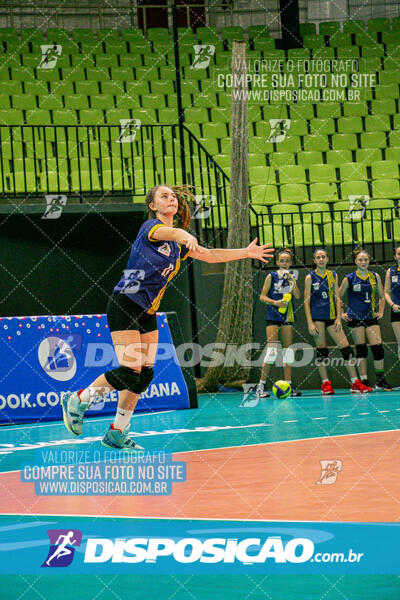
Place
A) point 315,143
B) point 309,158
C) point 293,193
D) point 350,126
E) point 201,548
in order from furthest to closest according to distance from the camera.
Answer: point 350,126
point 315,143
point 309,158
point 293,193
point 201,548

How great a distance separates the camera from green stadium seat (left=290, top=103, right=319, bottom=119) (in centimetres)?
1830

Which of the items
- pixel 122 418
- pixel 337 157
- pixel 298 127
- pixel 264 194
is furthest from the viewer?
pixel 298 127

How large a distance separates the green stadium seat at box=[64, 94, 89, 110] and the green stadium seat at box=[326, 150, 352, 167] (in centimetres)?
484

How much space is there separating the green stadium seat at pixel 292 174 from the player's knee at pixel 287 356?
4.52 m

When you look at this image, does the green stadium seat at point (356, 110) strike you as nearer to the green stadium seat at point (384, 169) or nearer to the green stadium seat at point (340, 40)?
the green stadium seat at point (384, 169)

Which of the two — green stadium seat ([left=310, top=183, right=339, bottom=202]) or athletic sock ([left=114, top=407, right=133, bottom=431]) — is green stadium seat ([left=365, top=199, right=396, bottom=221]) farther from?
athletic sock ([left=114, top=407, right=133, bottom=431])

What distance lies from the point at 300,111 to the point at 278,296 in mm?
6557

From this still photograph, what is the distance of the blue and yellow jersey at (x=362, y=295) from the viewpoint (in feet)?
42.9

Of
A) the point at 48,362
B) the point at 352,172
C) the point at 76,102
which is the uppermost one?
the point at 76,102

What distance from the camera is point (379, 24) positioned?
833 inches

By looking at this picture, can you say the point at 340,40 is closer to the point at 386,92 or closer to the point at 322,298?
the point at 386,92

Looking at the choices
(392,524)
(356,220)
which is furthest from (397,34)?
(392,524)

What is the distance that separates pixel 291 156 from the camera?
56.6 ft

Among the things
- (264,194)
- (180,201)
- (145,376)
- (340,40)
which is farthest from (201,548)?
(340,40)
